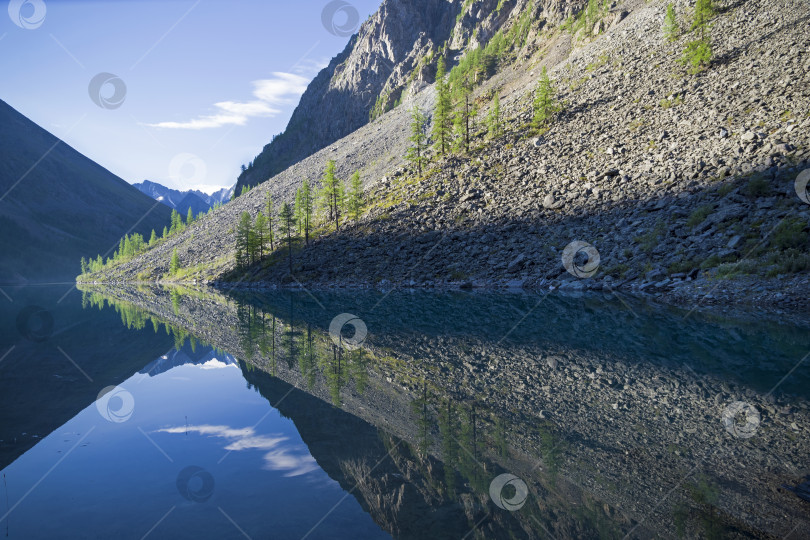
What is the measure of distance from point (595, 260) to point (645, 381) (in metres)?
31.3

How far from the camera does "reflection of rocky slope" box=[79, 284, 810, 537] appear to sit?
251 inches

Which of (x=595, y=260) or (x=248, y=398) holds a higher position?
(x=595, y=260)

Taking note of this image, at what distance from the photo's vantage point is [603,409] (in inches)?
420

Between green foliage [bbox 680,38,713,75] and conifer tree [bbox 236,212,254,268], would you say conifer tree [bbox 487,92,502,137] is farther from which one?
conifer tree [bbox 236,212,254,268]

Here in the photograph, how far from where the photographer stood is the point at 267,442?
365 inches

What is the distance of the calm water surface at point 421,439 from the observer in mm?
6168

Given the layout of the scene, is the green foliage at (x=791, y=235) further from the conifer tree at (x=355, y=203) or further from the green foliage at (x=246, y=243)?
the green foliage at (x=246, y=243)

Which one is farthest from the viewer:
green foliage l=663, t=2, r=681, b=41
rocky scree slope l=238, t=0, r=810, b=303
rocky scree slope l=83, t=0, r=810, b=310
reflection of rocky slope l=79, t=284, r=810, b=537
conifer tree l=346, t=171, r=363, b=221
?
conifer tree l=346, t=171, r=363, b=221

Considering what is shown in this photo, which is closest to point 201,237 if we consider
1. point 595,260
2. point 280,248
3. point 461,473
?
point 280,248

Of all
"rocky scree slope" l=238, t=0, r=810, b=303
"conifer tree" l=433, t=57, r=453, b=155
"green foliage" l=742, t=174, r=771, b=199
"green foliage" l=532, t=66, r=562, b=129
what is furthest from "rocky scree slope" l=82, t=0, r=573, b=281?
"green foliage" l=742, t=174, r=771, b=199

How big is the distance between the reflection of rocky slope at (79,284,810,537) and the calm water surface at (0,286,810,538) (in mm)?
56

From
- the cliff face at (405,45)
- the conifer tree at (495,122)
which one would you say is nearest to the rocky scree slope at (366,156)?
the cliff face at (405,45)

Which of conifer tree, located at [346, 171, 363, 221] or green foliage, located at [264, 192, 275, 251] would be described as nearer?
conifer tree, located at [346, 171, 363, 221]

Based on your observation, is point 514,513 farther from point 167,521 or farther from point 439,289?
point 439,289
